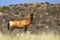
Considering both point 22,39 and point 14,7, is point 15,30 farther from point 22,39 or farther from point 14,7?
point 14,7

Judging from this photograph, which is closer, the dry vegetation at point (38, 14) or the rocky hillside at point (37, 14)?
the dry vegetation at point (38, 14)

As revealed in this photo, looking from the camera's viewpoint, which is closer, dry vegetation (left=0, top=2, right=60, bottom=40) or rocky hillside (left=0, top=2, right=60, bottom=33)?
dry vegetation (left=0, top=2, right=60, bottom=40)

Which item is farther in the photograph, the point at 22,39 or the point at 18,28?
the point at 18,28

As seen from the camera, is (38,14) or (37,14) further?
(38,14)

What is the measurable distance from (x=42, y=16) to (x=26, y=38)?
51.5 ft

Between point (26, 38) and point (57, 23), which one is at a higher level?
point (26, 38)

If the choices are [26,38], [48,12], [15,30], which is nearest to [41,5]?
[48,12]

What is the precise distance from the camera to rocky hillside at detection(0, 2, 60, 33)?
910 inches

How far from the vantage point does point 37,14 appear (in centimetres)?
2684

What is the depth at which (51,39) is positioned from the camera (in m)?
10.4

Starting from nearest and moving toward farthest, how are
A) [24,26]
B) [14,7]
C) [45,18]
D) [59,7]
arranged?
[24,26] → [45,18] → [59,7] → [14,7]

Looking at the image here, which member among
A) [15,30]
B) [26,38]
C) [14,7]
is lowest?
[14,7]

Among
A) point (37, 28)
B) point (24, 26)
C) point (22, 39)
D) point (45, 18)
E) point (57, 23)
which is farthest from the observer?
point (45, 18)

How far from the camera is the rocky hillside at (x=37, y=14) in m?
23.1
